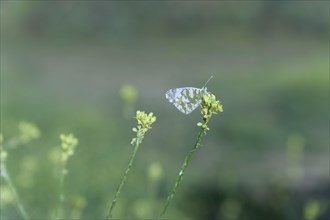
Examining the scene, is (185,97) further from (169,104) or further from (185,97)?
(169,104)

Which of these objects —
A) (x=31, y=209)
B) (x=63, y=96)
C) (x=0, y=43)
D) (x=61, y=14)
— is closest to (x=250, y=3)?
(x=61, y=14)

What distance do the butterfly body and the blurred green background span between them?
34.2 inches

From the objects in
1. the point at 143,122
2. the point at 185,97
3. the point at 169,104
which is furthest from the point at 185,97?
the point at 169,104

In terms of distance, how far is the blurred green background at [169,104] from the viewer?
5.29 meters

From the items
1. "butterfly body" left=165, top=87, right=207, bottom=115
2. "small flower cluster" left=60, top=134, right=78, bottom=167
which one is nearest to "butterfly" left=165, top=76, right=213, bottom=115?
"butterfly body" left=165, top=87, right=207, bottom=115

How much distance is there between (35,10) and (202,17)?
3567mm

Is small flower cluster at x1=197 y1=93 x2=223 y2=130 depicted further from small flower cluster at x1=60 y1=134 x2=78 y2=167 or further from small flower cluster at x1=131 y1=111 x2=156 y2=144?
small flower cluster at x1=60 y1=134 x2=78 y2=167

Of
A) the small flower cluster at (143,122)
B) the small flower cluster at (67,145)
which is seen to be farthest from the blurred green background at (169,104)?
the small flower cluster at (143,122)

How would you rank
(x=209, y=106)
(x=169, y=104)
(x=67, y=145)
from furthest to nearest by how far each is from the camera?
(x=169, y=104) → (x=67, y=145) → (x=209, y=106)

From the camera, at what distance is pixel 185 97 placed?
58.7 inches

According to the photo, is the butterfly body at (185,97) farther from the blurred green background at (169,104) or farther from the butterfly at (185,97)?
the blurred green background at (169,104)

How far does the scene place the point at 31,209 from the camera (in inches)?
172

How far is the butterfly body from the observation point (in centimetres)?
145

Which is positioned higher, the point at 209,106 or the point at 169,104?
the point at 169,104
